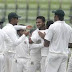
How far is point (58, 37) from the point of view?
315 inches

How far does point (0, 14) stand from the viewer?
689 inches

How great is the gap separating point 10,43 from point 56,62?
123 cm

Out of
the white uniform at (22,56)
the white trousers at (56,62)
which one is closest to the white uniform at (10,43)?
the white uniform at (22,56)

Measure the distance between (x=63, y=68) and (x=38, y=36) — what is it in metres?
1.17

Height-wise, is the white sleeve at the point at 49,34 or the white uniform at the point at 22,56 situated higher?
the white sleeve at the point at 49,34

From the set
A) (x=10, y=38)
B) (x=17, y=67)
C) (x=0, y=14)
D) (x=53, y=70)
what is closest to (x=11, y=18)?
(x=10, y=38)

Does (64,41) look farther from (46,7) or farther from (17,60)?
(46,7)

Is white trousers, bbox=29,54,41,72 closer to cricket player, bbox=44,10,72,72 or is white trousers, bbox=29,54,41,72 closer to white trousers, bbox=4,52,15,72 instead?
white trousers, bbox=4,52,15,72

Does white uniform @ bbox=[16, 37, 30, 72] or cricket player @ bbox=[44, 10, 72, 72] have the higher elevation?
cricket player @ bbox=[44, 10, 72, 72]

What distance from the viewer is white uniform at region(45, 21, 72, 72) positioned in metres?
7.98

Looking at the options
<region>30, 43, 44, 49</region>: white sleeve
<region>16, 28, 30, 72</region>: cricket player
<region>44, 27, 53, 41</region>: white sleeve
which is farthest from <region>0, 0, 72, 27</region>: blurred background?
<region>44, 27, 53, 41</region>: white sleeve

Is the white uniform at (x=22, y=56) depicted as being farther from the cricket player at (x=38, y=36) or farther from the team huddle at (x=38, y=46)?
the cricket player at (x=38, y=36)

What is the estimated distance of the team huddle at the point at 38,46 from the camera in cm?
803

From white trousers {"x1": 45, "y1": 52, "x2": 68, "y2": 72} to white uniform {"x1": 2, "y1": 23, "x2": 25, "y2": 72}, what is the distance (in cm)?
102
